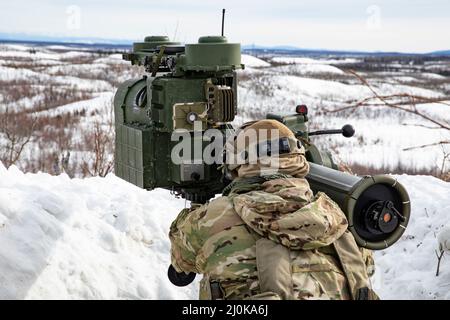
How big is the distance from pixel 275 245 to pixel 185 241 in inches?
22.0

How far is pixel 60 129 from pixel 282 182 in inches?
964

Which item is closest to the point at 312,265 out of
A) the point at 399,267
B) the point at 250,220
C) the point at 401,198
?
the point at 250,220

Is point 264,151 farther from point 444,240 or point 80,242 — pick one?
point 444,240

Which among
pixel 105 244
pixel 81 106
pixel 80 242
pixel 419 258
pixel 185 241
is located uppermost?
pixel 185 241

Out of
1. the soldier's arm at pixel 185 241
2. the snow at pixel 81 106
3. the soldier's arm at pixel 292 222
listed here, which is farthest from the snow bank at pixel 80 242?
the snow at pixel 81 106

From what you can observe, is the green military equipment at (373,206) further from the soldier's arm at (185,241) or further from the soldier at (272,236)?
the soldier's arm at (185,241)

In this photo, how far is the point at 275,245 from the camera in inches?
108

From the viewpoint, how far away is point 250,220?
2.79 metres

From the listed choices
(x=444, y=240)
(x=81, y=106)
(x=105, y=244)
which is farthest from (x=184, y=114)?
(x=81, y=106)

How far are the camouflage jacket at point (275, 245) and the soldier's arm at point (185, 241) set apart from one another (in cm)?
2

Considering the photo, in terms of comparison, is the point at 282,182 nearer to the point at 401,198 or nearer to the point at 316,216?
the point at 316,216

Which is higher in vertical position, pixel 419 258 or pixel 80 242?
pixel 80 242

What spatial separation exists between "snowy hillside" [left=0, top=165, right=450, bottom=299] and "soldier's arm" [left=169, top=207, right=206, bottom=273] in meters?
1.88

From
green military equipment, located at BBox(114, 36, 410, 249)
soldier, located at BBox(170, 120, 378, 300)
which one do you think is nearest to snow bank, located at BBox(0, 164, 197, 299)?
green military equipment, located at BBox(114, 36, 410, 249)
